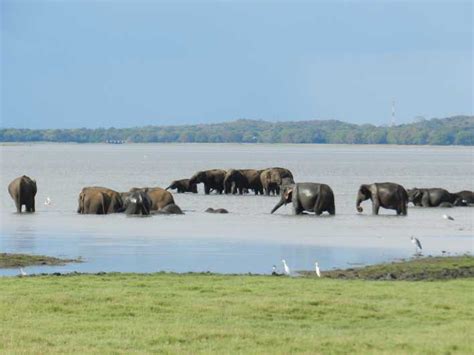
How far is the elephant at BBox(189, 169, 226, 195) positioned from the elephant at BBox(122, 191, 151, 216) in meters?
23.0

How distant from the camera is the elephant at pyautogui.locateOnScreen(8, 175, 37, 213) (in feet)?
162

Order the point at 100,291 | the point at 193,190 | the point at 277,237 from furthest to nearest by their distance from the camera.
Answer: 1. the point at 193,190
2. the point at 277,237
3. the point at 100,291

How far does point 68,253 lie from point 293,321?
1486 cm

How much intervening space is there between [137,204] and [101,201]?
1780 millimetres

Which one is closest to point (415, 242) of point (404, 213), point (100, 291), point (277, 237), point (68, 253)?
point (277, 237)

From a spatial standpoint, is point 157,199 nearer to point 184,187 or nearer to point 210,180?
point 210,180

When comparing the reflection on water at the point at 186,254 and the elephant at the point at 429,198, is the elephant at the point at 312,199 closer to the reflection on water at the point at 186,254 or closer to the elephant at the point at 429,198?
the elephant at the point at 429,198

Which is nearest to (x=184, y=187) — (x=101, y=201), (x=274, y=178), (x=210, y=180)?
(x=210, y=180)

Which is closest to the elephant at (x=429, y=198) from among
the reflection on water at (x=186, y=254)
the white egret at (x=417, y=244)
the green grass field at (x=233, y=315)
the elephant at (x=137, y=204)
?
the elephant at (x=137, y=204)

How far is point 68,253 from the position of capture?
3212 cm

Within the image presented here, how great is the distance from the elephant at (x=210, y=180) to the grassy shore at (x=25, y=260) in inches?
1598

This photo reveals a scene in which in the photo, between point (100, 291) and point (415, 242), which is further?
point (415, 242)

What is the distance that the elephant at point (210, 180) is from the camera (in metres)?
71.1

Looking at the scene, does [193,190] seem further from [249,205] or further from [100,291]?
[100,291]
